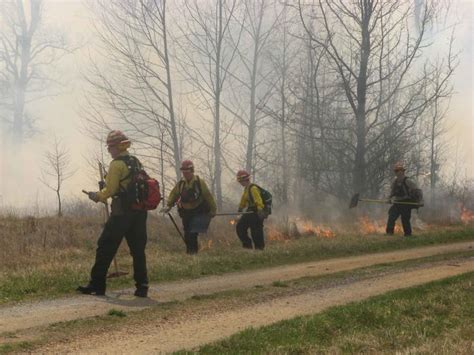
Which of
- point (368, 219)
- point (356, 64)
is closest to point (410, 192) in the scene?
point (368, 219)

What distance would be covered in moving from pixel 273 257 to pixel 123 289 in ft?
13.2

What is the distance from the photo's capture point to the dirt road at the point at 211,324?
4.74 metres

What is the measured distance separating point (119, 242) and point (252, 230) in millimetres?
5236

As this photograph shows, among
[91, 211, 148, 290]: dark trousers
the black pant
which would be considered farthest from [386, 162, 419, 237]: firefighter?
[91, 211, 148, 290]: dark trousers

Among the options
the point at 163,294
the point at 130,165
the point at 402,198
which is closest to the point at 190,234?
the point at 163,294

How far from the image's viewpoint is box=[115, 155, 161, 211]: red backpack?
6.72 m

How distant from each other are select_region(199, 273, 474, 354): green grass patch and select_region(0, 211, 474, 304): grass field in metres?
3.05

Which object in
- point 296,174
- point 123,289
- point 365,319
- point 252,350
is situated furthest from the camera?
point 296,174

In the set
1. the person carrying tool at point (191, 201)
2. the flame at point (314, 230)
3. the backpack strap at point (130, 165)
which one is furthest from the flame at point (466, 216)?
the backpack strap at point (130, 165)

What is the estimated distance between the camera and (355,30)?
1956cm

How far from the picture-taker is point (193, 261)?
31.0ft

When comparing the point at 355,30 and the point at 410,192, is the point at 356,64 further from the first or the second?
the point at 410,192

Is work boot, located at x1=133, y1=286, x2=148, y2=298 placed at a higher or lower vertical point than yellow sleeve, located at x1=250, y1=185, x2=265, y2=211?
Result: lower

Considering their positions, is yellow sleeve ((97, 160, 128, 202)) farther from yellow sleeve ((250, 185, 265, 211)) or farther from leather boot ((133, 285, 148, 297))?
yellow sleeve ((250, 185, 265, 211))
